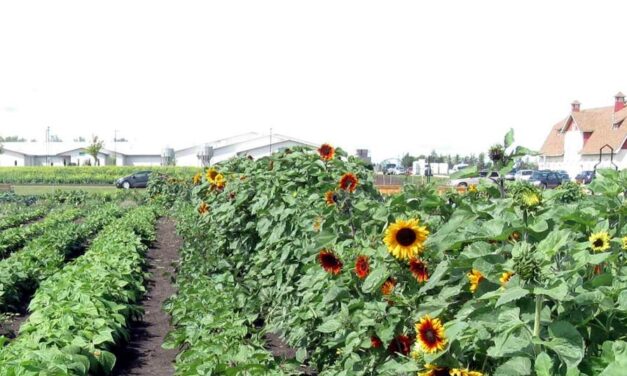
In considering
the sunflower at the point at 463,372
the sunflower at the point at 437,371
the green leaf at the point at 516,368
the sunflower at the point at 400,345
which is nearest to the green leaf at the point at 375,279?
the sunflower at the point at 400,345

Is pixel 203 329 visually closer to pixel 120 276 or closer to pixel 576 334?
pixel 120 276

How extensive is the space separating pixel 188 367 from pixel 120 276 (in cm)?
291

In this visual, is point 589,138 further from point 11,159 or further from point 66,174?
point 11,159

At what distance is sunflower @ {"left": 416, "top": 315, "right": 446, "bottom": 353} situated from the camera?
7.50 ft

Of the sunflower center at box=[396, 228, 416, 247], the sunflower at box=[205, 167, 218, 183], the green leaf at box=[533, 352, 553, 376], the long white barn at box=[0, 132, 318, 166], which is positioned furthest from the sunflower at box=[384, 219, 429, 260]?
the long white barn at box=[0, 132, 318, 166]

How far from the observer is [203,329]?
5.20m

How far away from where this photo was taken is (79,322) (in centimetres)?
502

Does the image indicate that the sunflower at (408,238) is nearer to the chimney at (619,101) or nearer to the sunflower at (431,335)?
the sunflower at (431,335)

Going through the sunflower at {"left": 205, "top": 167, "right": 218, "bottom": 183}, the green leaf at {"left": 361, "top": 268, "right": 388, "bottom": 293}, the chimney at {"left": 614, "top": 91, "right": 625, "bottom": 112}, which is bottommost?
the green leaf at {"left": 361, "top": 268, "right": 388, "bottom": 293}

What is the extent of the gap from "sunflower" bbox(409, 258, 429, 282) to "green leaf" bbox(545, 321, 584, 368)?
0.91 metres

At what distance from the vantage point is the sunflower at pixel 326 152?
553 centimetres

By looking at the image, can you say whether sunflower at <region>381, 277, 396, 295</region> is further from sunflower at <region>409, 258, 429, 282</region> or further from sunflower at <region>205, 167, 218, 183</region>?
sunflower at <region>205, 167, 218, 183</region>

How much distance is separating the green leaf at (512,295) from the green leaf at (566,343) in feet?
0.47

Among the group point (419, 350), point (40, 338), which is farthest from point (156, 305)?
point (419, 350)
